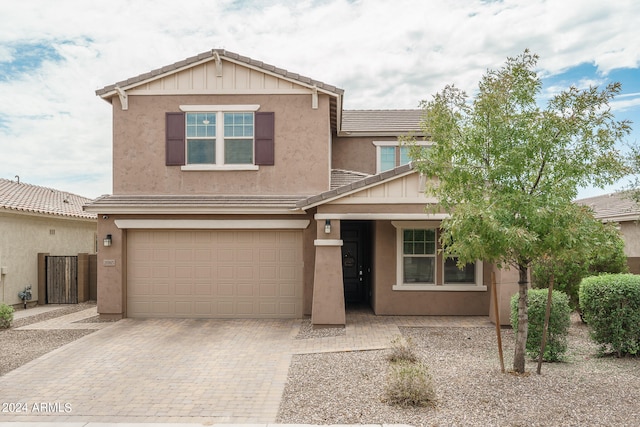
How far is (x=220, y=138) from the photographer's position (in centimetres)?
1352

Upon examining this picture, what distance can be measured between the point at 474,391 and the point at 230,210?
804 centimetres

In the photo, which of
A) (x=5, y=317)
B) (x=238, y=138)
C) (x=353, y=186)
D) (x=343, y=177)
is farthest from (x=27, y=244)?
(x=353, y=186)

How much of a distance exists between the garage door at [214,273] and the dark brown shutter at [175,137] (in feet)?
6.83

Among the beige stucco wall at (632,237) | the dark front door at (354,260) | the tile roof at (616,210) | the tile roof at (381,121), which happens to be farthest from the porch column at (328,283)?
the beige stucco wall at (632,237)

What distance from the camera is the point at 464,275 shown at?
13.2 metres

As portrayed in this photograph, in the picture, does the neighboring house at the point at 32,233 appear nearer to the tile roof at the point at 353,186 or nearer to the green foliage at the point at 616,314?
the tile roof at the point at 353,186

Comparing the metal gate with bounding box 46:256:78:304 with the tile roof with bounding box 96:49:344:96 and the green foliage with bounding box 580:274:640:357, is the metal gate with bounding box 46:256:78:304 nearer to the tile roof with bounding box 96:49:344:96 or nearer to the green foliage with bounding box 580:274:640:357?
the tile roof with bounding box 96:49:344:96

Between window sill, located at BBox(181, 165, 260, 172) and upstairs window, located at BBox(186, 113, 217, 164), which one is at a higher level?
upstairs window, located at BBox(186, 113, 217, 164)

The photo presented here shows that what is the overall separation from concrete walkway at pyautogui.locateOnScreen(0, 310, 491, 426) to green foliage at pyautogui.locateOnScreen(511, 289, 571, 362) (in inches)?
112

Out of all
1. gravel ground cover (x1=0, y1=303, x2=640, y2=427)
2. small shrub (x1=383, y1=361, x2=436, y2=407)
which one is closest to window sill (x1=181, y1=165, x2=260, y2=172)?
gravel ground cover (x1=0, y1=303, x2=640, y2=427)

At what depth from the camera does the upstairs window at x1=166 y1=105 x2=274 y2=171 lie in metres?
13.5

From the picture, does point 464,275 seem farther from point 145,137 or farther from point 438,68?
point 145,137

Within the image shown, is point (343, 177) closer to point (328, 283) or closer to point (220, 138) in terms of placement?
point (220, 138)

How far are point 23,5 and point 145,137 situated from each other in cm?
417
